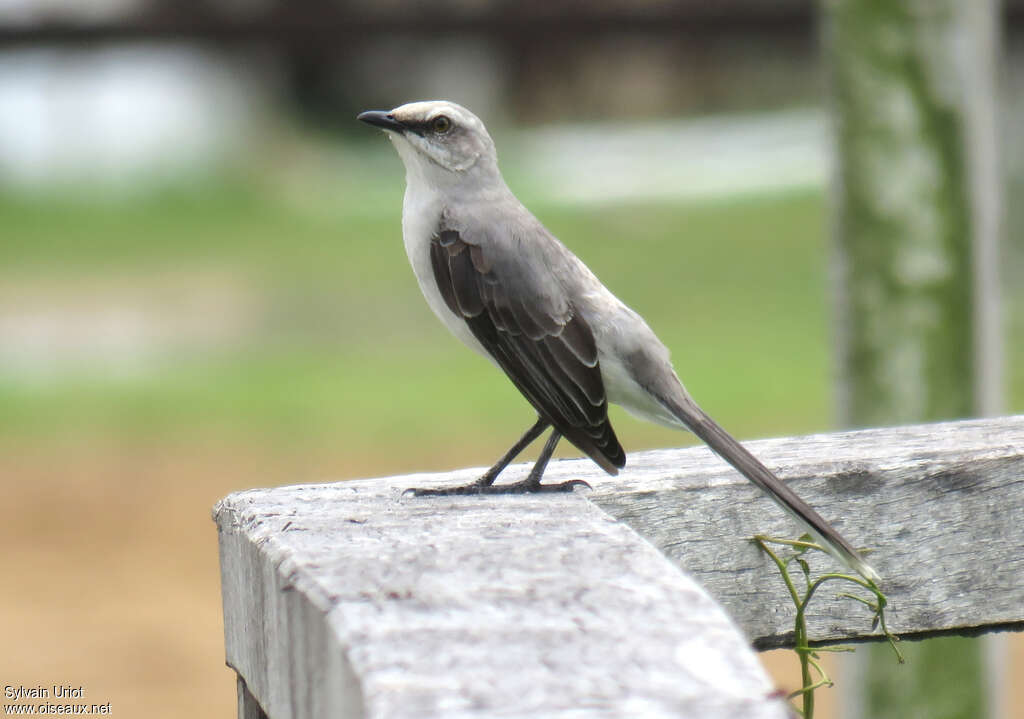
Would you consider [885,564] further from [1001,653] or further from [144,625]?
[144,625]

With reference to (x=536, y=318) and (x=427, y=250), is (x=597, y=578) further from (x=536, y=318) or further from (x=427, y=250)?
(x=427, y=250)

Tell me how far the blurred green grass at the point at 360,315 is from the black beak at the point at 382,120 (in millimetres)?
8271

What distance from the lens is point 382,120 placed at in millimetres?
3656

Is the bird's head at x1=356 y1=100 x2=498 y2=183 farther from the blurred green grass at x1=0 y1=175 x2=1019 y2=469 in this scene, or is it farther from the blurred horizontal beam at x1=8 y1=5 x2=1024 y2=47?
the blurred horizontal beam at x1=8 y1=5 x2=1024 y2=47

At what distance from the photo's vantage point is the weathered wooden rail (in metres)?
1.68

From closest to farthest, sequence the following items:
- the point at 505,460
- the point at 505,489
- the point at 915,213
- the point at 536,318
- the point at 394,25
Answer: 1. the point at 505,489
2. the point at 505,460
3. the point at 536,318
4. the point at 915,213
5. the point at 394,25

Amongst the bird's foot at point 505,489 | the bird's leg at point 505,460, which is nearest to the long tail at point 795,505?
the bird's foot at point 505,489

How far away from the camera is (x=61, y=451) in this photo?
12992 millimetres

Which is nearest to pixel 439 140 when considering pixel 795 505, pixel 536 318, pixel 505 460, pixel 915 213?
pixel 536 318

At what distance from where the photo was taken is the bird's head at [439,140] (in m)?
3.69

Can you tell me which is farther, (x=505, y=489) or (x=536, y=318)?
(x=536, y=318)

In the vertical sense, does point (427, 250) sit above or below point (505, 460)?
above

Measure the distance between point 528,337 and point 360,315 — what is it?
15049 millimetres

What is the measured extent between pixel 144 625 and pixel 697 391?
20.6ft
